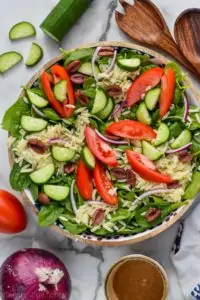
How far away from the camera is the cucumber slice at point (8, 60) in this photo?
2152 mm

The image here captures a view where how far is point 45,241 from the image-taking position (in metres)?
2.19

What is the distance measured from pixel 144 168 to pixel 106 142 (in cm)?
14

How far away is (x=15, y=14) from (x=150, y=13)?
43cm

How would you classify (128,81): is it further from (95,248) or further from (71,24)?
(95,248)

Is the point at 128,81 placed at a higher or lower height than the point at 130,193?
higher

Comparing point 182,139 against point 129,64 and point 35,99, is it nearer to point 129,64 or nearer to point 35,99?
point 129,64

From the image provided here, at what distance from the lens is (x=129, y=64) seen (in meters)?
1.95

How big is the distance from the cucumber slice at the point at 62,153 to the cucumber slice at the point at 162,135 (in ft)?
0.81

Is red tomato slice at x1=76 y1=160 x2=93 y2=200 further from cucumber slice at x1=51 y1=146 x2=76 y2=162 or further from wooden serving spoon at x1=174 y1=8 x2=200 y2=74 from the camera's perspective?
wooden serving spoon at x1=174 y1=8 x2=200 y2=74

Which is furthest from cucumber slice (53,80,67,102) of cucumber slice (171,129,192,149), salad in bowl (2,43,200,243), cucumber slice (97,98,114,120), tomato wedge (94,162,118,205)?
cucumber slice (171,129,192,149)

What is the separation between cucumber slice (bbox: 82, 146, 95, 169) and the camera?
1944 mm

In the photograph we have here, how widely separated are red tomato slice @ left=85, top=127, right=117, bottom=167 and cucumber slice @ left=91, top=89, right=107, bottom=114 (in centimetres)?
6

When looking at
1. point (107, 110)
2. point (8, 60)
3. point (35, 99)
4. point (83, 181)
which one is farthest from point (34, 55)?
point (83, 181)

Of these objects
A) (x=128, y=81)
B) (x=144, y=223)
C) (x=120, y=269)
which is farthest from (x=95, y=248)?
(x=128, y=81)
